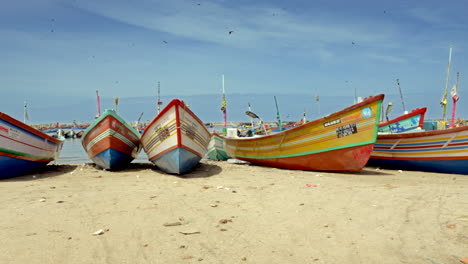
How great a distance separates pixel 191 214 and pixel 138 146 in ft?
24.9

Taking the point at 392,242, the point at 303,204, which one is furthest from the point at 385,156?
the point at 392,242

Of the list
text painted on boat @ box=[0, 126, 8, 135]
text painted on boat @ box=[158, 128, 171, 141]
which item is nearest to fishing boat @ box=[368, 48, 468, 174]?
text painted on boat @ box=[158, 128, 171, 141]

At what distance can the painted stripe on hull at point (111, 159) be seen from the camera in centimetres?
1041

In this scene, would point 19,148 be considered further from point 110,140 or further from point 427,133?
point 427,133

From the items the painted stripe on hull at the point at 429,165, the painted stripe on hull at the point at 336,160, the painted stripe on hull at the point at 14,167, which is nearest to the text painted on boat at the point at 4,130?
the painted stripe on hull at the point at 14,167

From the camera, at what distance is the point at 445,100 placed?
18.9m

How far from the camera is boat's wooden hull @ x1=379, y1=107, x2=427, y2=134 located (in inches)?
510


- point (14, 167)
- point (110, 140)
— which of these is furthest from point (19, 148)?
point (110, 140)

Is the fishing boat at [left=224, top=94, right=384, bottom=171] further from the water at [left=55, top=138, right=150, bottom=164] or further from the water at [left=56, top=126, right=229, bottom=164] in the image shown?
the water at [left=55, top=138, right=150, bottom=164]

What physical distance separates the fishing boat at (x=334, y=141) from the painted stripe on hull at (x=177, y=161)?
118 inches

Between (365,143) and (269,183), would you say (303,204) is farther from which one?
(365,143)

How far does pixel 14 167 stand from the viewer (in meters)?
9.27

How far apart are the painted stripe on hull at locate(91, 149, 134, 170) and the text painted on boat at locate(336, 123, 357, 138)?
6749mm

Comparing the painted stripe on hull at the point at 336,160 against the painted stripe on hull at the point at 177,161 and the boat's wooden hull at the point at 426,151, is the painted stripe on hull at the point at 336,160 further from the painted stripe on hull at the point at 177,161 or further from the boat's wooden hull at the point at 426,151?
the painted stripe on hull at the point at 177,161
